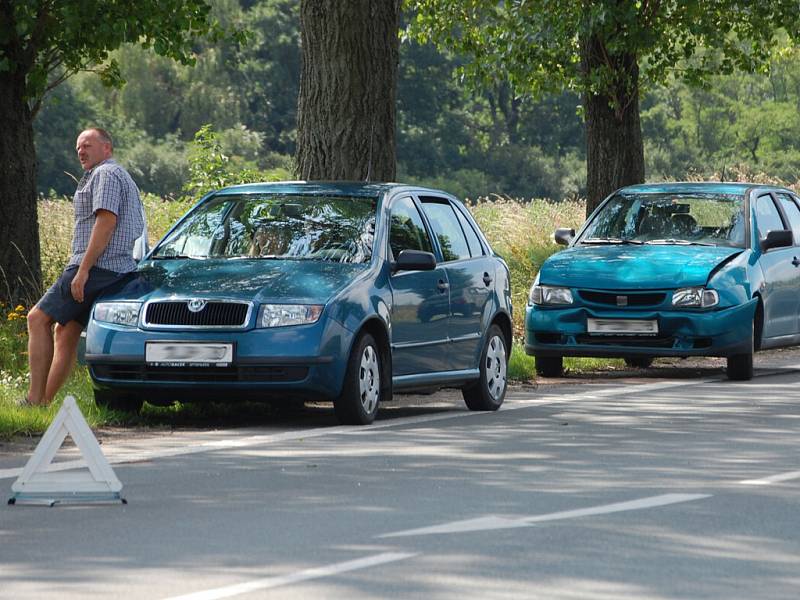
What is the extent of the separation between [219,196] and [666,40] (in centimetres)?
1502

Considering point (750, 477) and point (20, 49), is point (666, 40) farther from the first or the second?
point (750, 477)

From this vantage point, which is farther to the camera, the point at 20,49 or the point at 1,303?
the point at 20,49

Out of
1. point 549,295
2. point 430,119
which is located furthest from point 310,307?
point 430,119

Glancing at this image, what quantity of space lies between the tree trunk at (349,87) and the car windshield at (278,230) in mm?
3866

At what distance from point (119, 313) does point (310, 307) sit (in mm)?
1253

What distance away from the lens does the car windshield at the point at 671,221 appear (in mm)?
17453

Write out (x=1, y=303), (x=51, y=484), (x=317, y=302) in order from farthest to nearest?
(x=1, y=303)
(x=317, y=302)
(x=51, y=484)

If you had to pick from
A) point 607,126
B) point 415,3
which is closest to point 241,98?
point 415,3

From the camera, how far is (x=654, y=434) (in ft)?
39.1

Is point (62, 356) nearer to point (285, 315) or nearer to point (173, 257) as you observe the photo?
point (173, 257)

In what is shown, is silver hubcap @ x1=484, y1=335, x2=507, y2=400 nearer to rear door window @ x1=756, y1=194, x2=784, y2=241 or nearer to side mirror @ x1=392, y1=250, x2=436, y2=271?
side mirror @ x1=392, y1=250, x2=436, y2=271

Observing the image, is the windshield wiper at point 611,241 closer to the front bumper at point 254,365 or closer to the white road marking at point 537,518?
the front bumper at point 254,365

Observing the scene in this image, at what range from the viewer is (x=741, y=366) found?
1680 cm

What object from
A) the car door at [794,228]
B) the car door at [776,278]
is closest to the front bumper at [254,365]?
the car door at [776,278]
